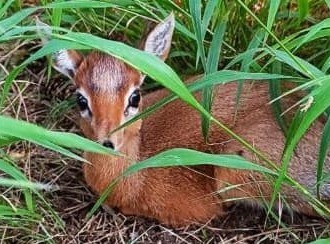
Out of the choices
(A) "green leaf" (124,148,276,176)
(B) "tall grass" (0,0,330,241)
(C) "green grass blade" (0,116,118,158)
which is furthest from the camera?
(A) "green leaf" (124,148,276,176)

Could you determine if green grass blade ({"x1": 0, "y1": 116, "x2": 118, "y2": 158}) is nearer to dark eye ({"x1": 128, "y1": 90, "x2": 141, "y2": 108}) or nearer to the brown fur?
dark eye ({"x1": 128, "y1": 90, "x2": 141, "y2": 108})

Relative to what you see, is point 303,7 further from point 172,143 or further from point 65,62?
point 65,62

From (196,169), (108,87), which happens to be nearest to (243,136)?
(196,169)

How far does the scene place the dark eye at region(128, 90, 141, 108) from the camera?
2.70 m

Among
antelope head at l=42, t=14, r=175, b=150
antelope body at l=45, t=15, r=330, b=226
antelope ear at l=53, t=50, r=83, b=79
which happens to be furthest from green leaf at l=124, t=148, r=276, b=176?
antelope ear at l=53, t=50, r=83, b=79

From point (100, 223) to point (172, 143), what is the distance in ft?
1.14

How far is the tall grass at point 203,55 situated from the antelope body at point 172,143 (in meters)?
0.11

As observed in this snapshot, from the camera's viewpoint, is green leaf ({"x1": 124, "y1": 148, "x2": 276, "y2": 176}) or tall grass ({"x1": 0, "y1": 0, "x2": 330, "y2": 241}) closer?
tall grass ({"x1": 0, "y1": 0, "x2": 330, "y2": 241})

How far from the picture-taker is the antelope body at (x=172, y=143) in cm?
272

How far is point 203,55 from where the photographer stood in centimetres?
230

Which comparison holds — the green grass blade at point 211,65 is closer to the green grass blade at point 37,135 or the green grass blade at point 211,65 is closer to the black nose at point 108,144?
the black nose at point 108,144

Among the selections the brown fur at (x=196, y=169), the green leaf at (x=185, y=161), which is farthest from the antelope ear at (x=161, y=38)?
the green leaf at (x=185, y=161)

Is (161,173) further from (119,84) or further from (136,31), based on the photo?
(136,31)

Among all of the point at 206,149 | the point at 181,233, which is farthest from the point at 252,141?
the point at 181,233
